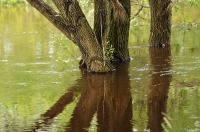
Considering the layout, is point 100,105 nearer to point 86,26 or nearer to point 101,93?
point 101,93

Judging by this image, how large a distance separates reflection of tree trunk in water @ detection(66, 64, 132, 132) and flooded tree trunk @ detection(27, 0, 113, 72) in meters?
0.35

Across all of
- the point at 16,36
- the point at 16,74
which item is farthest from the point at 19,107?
the point at 16,36

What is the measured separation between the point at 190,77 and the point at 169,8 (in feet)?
20.7

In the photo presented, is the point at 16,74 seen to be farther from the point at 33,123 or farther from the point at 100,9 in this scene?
the point at 33,123

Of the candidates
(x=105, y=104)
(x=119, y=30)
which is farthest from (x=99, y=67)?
(x=105, y=104)

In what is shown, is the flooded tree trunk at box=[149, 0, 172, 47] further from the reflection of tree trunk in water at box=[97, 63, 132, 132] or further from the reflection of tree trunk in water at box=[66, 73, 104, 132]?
the reflection of tree trunk in water at box=[66, 73, 104, 132]

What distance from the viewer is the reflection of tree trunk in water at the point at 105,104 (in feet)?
24.4

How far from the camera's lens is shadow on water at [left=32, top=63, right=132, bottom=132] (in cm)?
743

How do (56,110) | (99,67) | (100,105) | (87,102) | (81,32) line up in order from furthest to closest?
(99,67) < (81,32) < (87,102) < (100,105) < (56,110)

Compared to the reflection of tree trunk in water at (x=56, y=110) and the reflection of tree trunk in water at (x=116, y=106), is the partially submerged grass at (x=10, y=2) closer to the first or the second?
the reflection of tree trunk in water at (x=116, y=106)

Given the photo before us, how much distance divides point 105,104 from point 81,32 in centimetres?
336

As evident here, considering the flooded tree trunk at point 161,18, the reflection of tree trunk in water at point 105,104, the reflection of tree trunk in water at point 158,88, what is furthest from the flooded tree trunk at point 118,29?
the flooded tree trunk at point 161,18

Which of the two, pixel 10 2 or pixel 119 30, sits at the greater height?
pixel 10 2

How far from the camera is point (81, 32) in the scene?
38.2 ft
